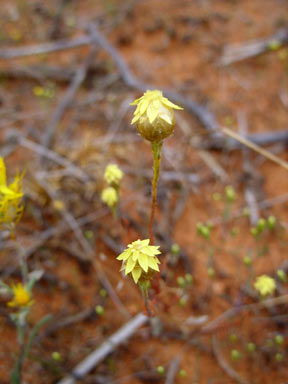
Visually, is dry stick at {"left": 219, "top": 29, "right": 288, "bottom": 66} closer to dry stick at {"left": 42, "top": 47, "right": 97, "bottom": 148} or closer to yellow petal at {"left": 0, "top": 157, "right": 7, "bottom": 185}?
dry stick at {"left": 42, "top": 47, "right": 97, "bottom": 148}

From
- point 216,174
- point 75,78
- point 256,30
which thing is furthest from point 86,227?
point 256,30

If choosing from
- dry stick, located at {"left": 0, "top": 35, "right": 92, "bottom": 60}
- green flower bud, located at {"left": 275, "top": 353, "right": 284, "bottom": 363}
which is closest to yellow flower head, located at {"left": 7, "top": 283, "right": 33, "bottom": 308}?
green flower bud, located at {"left": 275, "top": 353, "right": 284, "bottom": 363}

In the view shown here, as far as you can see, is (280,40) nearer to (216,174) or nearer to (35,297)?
(216,174)

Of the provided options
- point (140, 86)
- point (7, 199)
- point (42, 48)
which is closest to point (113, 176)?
point (7, 199)

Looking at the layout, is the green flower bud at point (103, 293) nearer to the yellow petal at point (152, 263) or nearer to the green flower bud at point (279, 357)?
the yellow petal at point (152, 263)

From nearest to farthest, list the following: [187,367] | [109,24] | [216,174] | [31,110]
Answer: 1. [187,367]
2. [216,174]
3. [31,110]
4. [109,24]

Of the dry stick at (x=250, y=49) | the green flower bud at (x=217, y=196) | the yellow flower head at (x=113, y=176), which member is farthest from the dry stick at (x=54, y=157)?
the dry stick at (x=250, y=49)
